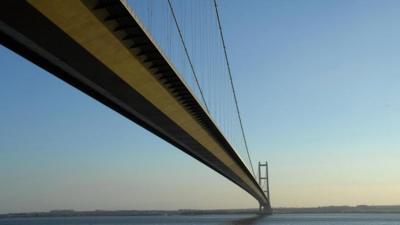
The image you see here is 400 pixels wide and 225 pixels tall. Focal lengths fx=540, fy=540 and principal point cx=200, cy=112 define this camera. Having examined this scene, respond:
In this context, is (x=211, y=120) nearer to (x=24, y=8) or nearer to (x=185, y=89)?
(x=185, y=89)

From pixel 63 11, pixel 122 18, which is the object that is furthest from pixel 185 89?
pixel 63 11

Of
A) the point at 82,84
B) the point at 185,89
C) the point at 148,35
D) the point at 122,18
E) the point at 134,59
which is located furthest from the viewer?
the point at 185,89

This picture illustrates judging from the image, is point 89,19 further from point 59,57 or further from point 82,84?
point 82,84

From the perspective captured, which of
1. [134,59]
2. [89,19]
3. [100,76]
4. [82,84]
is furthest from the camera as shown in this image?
[82,84]

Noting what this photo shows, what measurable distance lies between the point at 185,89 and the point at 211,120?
21.7ft

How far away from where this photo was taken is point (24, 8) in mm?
12414

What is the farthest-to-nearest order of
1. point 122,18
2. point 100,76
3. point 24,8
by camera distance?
point 100,76 < point 122,18 < point 24,8

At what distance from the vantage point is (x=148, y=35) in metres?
15.9

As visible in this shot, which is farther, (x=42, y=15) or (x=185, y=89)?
(x=185, y=89)

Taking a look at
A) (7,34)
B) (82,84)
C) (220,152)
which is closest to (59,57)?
(7,34)

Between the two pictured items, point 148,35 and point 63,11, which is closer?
point 63,11

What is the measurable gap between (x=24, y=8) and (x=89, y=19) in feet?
5.85

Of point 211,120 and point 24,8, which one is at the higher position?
point 211,120

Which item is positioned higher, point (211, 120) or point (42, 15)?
point (211, 120)
